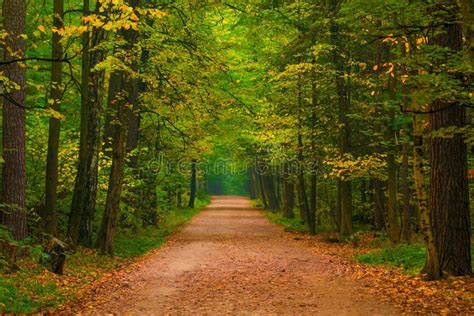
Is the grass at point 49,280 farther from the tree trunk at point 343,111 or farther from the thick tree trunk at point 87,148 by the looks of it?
the tree trunk at point 343,111

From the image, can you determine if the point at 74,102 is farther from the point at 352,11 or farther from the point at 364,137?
the point at 352,11

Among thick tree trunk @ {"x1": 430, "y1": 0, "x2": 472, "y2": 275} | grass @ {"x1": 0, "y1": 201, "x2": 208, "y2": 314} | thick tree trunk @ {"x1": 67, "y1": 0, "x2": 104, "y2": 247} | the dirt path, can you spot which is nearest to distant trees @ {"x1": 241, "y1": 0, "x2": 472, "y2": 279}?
thick tree trunk @ {"x1": 430, "y1": 0, "x2": 472, "y2": 275}

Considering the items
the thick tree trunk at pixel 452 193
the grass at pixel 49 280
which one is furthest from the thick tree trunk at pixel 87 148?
the thick tree trunk at pixel 452 193

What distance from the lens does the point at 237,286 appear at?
35.0 feet

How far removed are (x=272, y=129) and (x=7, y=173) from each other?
12444 millimetres

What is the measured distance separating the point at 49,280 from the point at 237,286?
372 cm

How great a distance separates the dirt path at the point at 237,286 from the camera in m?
8.53

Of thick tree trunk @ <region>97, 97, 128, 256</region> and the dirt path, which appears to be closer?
the dirt path

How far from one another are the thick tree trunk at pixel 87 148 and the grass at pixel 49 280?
880 millimetres

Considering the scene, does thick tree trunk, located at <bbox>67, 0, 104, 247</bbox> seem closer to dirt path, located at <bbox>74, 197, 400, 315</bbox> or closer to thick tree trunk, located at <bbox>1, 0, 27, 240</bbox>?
thick tree trunk, located at <bbox>1, 0, 27, 240</bbox>

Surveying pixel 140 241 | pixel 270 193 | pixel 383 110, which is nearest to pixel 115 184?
pixel 140 241

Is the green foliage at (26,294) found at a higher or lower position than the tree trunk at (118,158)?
lower

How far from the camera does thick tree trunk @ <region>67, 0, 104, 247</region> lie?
13.8 meters

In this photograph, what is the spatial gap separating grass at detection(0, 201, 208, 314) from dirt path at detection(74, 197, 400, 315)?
63 centimetres
